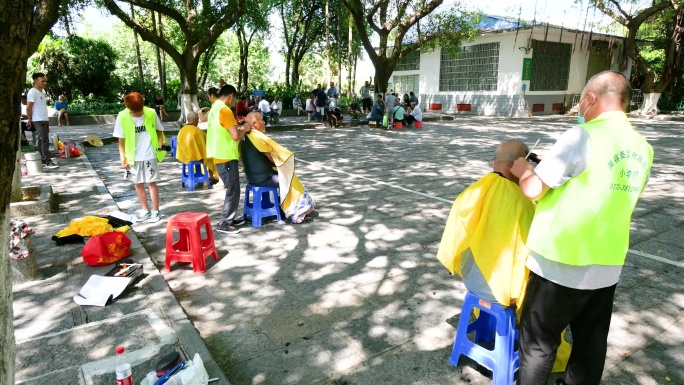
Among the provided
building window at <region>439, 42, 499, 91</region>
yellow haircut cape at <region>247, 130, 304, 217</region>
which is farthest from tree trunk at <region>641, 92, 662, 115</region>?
yellow haircut cape at <region>247, 130, 304, 217</region>

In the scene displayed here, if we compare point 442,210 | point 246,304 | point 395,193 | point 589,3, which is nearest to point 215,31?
point 395,193

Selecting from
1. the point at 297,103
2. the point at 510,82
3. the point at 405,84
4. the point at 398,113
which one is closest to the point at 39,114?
the point at 398,113

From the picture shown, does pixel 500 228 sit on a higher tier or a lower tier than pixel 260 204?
higher

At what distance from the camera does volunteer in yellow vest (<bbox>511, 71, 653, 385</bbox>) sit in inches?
75.8

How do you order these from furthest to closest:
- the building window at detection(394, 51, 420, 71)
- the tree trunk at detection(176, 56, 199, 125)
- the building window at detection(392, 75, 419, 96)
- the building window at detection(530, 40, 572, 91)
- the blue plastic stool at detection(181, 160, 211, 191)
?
the building window at detection(392, 75, 419, 96)
the building window at detection(394, 51, 420, 71)
the building window at detection(530, 40, 572, 91)
the tree trunk at detection(176, 56, 199, 125)
the blue plastic stool at detection(181, 160, 211, 191)

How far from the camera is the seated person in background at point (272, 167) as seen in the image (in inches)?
207

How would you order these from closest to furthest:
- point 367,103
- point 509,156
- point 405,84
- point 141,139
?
point 509,156
point 141,139
point 367,103
point 405,84

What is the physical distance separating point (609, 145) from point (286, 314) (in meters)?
2.43

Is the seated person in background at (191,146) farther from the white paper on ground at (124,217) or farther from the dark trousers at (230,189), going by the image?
the dark trousers at (230,189)

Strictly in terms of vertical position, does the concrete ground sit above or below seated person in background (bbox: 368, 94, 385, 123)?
below

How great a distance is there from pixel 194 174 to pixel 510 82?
18.9 m

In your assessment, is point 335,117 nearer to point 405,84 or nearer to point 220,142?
point 405,84

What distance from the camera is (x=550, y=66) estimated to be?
23.0 m

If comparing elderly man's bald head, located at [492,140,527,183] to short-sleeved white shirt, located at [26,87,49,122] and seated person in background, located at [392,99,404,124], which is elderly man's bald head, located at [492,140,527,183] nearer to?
short-sleeved white shirt, located at [26,87,49,122]
